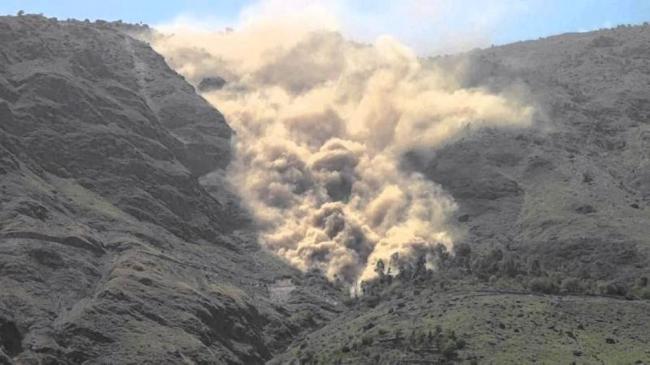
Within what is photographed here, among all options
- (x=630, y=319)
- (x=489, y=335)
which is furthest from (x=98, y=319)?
(x=630, y=319)

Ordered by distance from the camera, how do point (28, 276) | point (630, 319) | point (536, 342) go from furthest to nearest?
point (28, 276), point (630, 319), point (536, 342)

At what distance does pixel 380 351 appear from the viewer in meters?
173

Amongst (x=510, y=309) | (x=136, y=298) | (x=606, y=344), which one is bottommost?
(x=606, y=344)

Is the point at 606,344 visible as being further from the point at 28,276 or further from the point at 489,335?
the point at 28,276

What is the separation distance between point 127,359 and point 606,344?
91.2m

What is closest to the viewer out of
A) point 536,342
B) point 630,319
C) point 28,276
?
point 536,342

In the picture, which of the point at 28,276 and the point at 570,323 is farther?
the point at 28,276

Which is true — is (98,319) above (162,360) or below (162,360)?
above

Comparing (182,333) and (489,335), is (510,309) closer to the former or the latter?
(489,335)

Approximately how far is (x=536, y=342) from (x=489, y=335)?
8.99 meters

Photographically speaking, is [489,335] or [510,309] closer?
[489,335]

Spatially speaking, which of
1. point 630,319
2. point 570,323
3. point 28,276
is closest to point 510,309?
point 570,323

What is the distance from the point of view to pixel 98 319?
184 m

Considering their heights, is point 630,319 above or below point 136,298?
below
